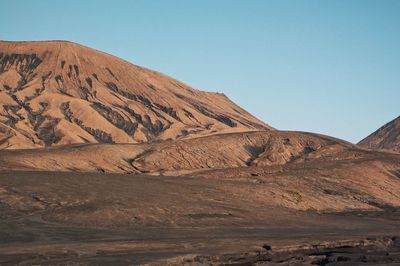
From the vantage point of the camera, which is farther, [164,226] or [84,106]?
[84,106]

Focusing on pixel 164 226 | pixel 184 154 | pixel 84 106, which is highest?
pixel 84 106

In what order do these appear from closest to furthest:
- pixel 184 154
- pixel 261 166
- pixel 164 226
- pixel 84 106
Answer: pixel 164 226, pixel 261 166, pixel 184 154, pixel 84 106

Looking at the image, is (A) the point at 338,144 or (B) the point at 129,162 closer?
(B) the point at 129,162

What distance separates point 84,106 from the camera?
160 metres

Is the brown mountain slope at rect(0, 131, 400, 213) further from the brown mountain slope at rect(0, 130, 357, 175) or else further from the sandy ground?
the sandy ground

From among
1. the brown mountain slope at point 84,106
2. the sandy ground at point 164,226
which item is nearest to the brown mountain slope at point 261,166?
the sandy ground at point 164,226

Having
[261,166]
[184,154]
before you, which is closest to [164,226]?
[261,166]

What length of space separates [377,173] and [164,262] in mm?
52544

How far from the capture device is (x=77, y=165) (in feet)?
264

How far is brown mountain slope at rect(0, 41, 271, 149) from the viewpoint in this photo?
146 metres

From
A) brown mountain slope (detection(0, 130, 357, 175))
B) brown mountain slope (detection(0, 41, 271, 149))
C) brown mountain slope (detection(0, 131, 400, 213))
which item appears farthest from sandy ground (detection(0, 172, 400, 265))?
brown mountain slope (detection(0, 41, 271, 149))

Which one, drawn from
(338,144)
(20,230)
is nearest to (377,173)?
(338,144)

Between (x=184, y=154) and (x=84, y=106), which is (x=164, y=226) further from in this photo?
(x=84, y=106)

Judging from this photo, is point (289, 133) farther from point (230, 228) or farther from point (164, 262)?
point (164, 262)
